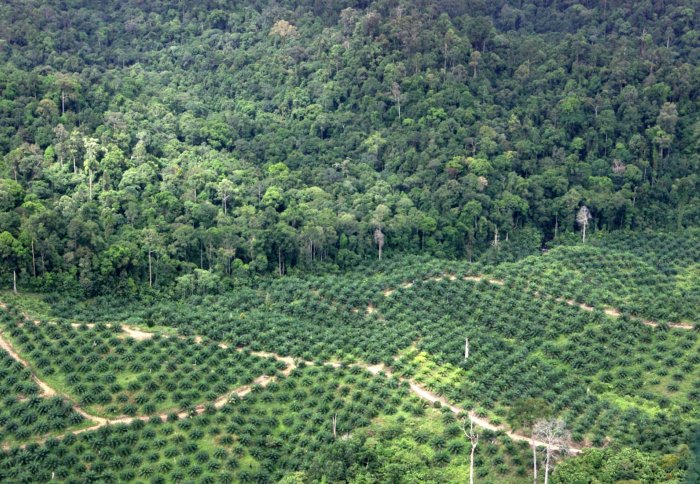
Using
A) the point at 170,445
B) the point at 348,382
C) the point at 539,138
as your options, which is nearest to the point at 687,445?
the point at 348,382

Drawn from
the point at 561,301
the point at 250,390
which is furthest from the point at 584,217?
the point at 250,390

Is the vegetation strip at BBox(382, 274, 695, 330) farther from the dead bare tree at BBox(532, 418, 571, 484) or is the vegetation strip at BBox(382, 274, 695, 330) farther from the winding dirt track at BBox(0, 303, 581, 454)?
the dead bare tree at BBox(532, 418, 571, 484)

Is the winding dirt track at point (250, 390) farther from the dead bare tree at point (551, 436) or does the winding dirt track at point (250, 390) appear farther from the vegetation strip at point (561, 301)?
the vegetation strip at point (561, 301)

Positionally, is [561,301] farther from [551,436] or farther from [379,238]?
[551,436]

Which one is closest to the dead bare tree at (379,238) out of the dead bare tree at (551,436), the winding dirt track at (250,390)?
the winding dirt track at (250,390)

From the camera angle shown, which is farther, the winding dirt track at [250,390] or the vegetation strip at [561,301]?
the vegetation strip at [561,301]

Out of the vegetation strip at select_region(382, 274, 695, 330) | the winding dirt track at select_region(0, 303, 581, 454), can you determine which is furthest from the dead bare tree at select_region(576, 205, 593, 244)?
the winding dirt track at select_region(0, 303, 581, 454)
